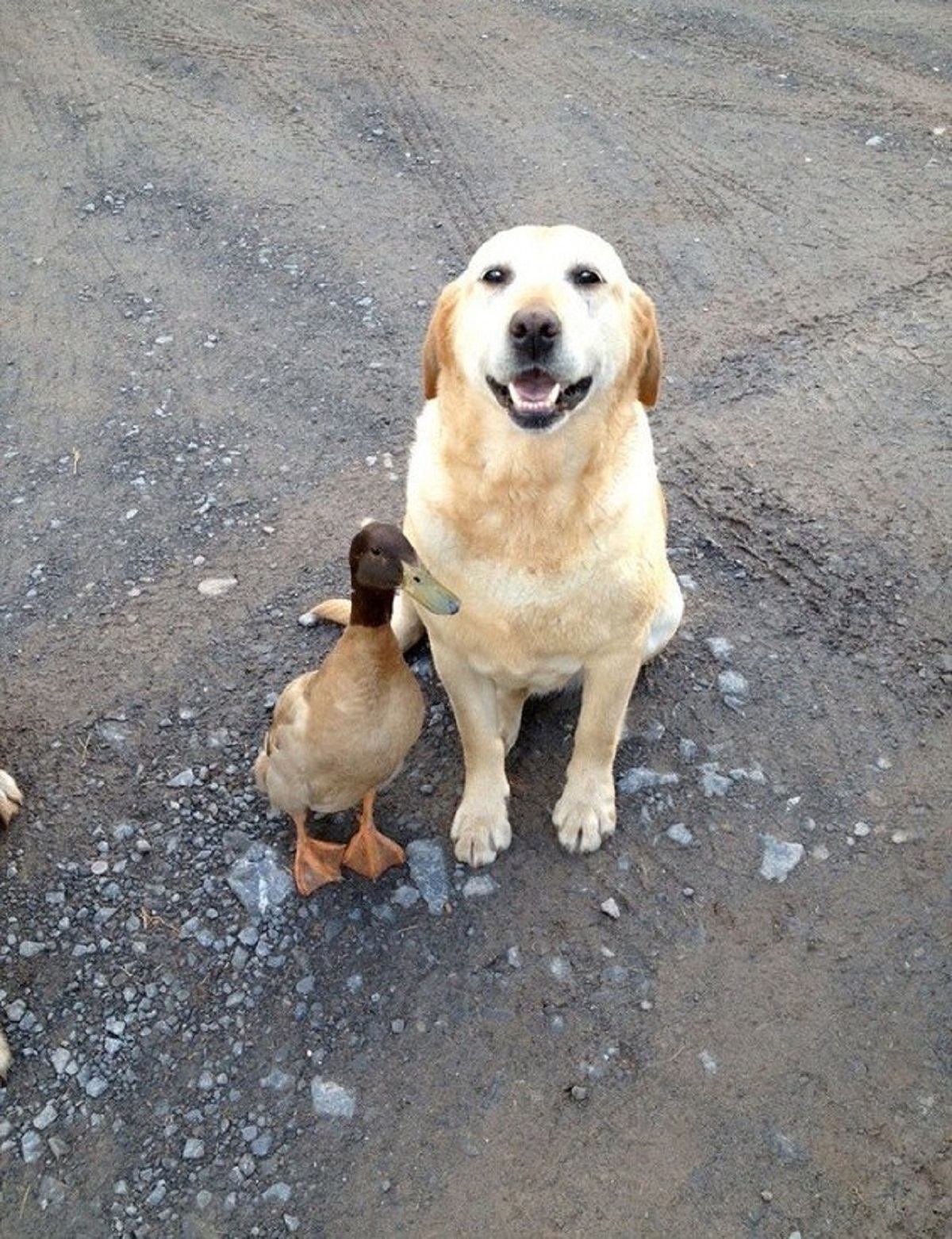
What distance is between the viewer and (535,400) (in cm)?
272

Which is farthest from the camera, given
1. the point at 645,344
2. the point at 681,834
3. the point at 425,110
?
the point at 425,110

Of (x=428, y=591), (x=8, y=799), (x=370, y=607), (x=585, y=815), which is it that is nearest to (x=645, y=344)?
(x=428, y=591)

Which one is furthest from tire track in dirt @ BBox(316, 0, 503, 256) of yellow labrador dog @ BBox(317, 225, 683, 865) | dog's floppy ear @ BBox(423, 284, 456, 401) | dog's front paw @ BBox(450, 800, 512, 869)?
dog's front paw @ BBox(450, 800, 512, 869)

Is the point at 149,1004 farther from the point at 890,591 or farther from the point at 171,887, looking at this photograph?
the point at 890,591

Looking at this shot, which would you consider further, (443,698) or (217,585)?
(217,585)

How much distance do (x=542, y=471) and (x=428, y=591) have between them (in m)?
0.43

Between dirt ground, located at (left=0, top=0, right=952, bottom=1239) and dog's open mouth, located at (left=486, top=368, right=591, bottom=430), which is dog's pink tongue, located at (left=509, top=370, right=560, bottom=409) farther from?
dirt ground, located at (left=0, top=0, right=952, bottom=1239)

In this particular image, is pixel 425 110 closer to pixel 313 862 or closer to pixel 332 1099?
pixel 313 862

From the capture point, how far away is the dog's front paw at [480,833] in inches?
131

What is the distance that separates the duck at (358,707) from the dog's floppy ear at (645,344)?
79cm

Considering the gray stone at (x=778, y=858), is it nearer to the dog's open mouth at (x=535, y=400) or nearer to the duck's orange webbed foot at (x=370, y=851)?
the duck's orange webbed foot at (x=370, y=851)

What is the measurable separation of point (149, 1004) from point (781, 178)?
568cm

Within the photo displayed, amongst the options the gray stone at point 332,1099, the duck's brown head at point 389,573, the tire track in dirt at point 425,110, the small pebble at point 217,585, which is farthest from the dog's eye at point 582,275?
the tire track in dirt at point 425,110

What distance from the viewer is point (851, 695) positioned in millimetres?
3791
